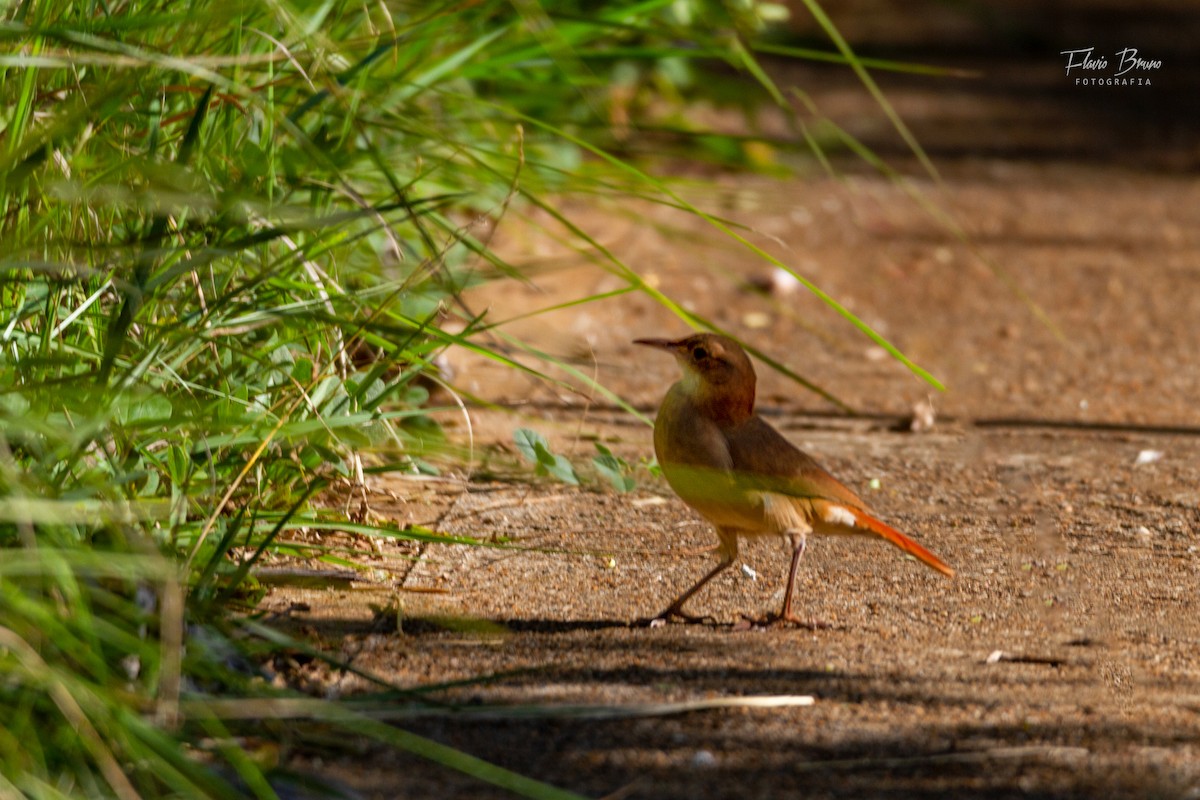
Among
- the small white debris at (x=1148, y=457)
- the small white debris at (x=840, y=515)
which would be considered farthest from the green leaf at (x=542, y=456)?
the small white debris at (x=1148, y=457)

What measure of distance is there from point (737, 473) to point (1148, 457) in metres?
1.70

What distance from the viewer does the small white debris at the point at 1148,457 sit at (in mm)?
4180

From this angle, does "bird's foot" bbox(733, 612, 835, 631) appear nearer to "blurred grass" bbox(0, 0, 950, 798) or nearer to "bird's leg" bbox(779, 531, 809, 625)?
"bird's leg" bbox(779, 531, 809, 625)

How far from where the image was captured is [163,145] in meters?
3.15

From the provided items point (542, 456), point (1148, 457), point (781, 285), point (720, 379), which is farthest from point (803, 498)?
point (781, 285)

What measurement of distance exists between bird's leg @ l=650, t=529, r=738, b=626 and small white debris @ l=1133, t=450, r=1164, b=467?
1504 millimetres

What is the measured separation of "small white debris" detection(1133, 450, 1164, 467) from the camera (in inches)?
165

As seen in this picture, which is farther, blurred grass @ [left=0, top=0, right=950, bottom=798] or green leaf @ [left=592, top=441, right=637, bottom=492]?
green leaf @ [left=592, top=441, right=637, bottom=492]

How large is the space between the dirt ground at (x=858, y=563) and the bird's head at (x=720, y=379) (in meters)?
0.24

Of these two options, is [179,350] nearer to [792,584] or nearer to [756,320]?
[792,584]

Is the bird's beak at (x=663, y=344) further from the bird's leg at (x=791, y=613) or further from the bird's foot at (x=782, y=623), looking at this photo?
the bird's foot at (x=782, y=623)

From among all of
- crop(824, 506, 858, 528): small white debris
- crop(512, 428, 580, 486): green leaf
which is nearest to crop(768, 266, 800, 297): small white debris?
crop(512, 428, 580, 486): green leaf

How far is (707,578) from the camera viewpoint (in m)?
3.09

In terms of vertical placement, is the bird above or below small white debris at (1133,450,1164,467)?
below
